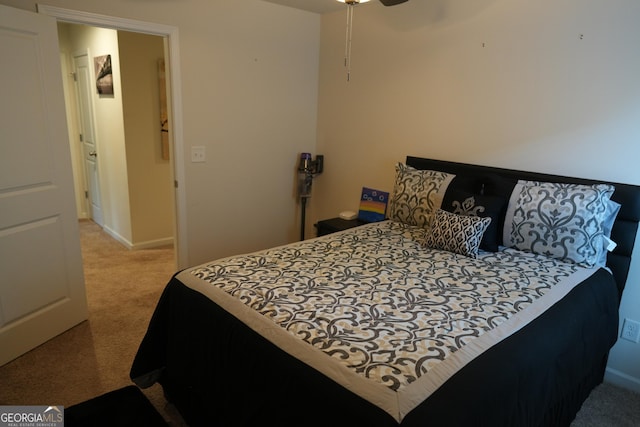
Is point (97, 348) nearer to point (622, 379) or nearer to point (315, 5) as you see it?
point (315, 5)

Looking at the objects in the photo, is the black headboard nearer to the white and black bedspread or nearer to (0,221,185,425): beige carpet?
the white and black bedspread

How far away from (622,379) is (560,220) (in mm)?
1052

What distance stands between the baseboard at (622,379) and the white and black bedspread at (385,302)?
2.61 feet

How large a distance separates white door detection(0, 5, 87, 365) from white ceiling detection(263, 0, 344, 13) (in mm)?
1760

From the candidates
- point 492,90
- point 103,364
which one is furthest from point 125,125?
point 492,90

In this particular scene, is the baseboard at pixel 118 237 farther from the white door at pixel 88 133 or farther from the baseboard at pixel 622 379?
the baseboard at pixel 622 379

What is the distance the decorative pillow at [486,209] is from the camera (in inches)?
91.7

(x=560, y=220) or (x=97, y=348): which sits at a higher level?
(x=560, y=220)

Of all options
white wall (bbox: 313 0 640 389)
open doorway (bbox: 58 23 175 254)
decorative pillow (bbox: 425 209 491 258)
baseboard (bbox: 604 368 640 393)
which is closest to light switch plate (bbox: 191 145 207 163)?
open doorway (bbox: 58 23 175 254)

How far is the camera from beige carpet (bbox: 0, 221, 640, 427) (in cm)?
210

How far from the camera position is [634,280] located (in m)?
2.27

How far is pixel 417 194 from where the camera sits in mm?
2797

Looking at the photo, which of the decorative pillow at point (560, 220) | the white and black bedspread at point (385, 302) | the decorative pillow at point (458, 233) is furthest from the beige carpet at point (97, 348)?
the decorative pillow at point (560, 220)

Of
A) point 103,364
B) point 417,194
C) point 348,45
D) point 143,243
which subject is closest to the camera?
point 103,364
